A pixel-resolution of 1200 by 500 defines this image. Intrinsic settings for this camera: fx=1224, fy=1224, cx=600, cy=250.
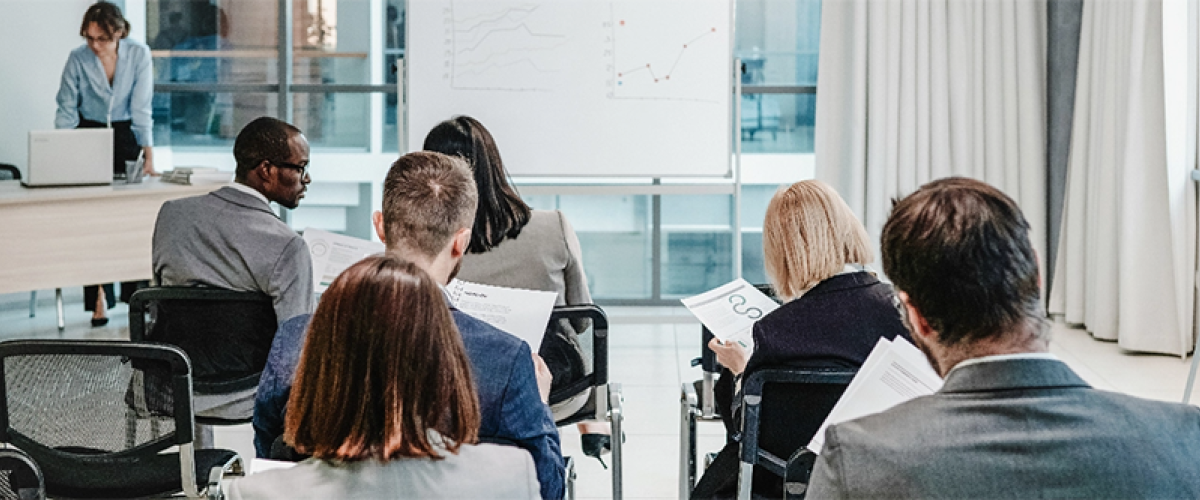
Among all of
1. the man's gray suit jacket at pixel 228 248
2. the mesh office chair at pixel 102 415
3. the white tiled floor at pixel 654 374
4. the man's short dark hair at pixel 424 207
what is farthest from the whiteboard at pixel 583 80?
the man's short dark hair at pixel 424 207

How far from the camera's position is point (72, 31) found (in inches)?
261

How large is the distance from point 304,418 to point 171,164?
6.00 metres

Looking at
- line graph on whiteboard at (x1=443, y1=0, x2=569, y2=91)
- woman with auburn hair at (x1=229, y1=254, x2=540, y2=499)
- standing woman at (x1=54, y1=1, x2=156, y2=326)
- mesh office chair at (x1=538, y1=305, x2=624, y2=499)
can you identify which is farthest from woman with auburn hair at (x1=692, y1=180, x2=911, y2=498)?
standing woman at (x1=54, y1=1, x2=156, y2=326)

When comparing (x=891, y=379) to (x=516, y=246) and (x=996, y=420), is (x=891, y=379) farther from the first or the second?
(x=516, y=246)

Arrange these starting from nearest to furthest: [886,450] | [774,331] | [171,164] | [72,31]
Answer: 1. [886,450]
2. [774,331]
3. [72,31]
4. [171,164]

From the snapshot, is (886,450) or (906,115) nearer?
(886,450)

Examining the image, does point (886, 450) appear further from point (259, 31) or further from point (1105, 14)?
point (259, 31)

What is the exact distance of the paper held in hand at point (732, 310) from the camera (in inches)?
101

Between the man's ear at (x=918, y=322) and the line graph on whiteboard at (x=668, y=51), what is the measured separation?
13.7 ft

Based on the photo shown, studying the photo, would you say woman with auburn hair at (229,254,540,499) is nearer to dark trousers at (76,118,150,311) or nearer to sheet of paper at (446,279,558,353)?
sheet of paper at (446,279,558,353)

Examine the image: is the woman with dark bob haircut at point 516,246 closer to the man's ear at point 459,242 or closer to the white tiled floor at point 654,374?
the white tiled floor at point 654,374

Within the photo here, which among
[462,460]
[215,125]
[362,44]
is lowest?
[462,460]

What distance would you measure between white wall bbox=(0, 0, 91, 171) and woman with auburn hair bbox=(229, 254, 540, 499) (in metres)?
5.53

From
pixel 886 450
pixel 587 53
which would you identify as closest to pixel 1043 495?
pixel 886 450
